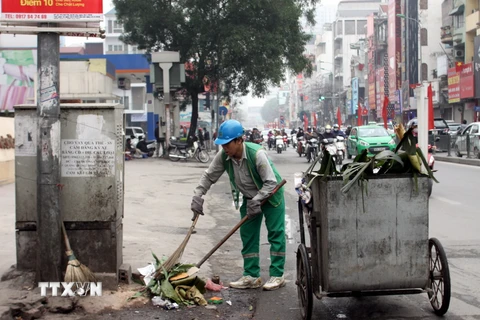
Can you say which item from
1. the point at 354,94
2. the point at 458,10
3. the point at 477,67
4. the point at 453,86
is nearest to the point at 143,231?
the point at 477,67

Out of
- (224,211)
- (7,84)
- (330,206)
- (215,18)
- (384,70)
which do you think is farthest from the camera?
(384,70)

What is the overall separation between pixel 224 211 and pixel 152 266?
6.39m

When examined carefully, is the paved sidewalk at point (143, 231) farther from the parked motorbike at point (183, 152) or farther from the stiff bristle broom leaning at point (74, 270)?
the parked motorbike at point (183, 152)

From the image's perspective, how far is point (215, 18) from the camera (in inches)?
1168

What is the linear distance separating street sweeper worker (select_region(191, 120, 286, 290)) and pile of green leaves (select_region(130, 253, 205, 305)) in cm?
50

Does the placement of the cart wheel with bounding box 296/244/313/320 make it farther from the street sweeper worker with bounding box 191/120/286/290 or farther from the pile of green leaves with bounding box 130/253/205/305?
the pile of green leaves with bounding box 130/253/205/305

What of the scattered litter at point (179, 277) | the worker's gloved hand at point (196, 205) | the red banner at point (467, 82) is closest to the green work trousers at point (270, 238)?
the worker's gloved hand at point (196, 205)

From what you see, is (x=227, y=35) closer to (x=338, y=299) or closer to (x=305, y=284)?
(x=338, y=299)

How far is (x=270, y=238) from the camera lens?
6.21m

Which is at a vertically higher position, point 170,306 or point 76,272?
point 76,272

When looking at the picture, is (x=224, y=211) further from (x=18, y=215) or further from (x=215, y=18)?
(x=215, y=18)

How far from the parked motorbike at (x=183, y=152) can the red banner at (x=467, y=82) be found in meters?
24.5

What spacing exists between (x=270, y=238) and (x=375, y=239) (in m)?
1.38

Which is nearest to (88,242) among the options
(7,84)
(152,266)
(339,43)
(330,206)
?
(152,266)
